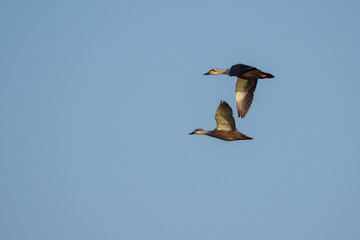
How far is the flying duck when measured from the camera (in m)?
30.0

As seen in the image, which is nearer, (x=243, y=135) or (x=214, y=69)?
(x=243, y=135)

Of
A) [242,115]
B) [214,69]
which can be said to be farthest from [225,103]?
[214,69]

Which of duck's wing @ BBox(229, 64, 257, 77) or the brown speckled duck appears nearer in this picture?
the brown speckled duck

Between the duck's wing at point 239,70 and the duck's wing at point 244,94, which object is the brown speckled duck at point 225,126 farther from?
the duck's wing at point 239,70

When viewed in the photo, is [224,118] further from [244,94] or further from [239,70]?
[239,70]

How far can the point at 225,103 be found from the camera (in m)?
29.5

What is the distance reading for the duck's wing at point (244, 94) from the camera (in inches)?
1196

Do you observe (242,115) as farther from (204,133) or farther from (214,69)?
(214,69)

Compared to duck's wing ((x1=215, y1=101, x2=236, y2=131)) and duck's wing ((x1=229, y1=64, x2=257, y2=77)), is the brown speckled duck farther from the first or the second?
duck's wing ((x1=229, y1=64, x2=257, y2=77))

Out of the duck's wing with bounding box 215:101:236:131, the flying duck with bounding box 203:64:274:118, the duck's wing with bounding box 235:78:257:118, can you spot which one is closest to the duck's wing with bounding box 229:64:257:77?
the flying duck with bounding box 203:64:274:118

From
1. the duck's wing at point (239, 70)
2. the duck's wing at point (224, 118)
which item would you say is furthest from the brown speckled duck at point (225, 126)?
the duck's wing at point (239, 70)

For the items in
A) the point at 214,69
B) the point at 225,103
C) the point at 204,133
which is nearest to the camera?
the point at 225,103

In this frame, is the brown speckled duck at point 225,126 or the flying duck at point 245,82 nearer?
the brown speckled duck at point 225,126

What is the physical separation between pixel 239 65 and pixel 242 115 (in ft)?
6.89
